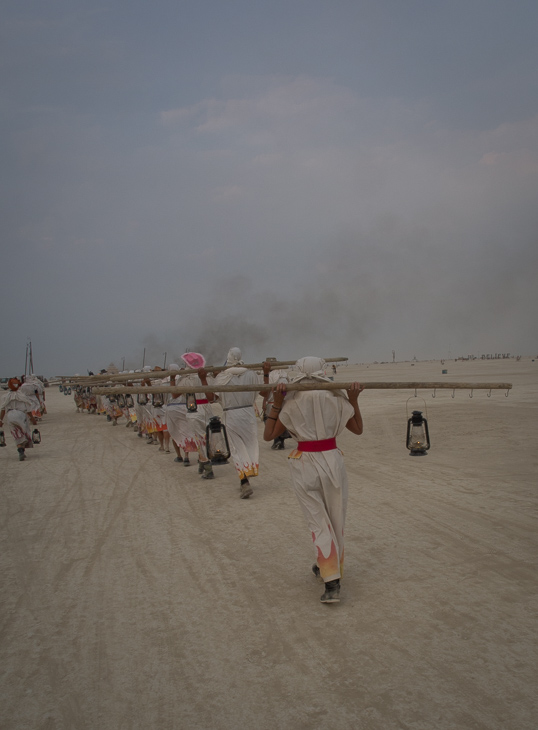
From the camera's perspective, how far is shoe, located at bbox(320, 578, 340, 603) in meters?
4.18

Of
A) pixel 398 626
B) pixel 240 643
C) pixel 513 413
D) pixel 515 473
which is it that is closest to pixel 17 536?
pixel 240 643

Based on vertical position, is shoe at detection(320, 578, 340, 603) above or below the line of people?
below

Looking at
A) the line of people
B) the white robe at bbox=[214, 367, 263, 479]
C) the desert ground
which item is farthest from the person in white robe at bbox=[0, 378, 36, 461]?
the line of people

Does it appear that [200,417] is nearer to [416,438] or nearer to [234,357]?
[234,357]

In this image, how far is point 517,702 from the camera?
9.56 ft

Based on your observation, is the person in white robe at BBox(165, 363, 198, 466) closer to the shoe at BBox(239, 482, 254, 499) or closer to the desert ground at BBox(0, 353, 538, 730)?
the desert ground at BBox(0, 353, 538, 730)

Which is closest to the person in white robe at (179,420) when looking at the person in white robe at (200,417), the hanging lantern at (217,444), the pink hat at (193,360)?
the person in white robe at (200,417)

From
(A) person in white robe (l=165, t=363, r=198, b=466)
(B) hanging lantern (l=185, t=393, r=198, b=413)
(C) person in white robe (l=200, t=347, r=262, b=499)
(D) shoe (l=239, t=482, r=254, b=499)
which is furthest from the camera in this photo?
(A) person in white robe (l=165, t=363, r=198, b=466)

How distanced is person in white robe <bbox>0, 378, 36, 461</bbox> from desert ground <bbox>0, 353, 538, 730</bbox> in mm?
5030

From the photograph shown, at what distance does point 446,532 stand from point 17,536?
5025 millimetres

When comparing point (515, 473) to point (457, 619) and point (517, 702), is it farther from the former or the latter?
point (517, 702)

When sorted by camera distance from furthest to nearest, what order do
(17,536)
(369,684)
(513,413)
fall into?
(513,413)
(17,536)
(369,684)

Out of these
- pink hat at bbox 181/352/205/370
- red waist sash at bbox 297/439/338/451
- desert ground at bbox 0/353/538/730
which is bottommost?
desert ground at bbox 0/353/538/730

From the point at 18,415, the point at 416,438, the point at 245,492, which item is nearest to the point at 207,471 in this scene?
the point at 245,492
